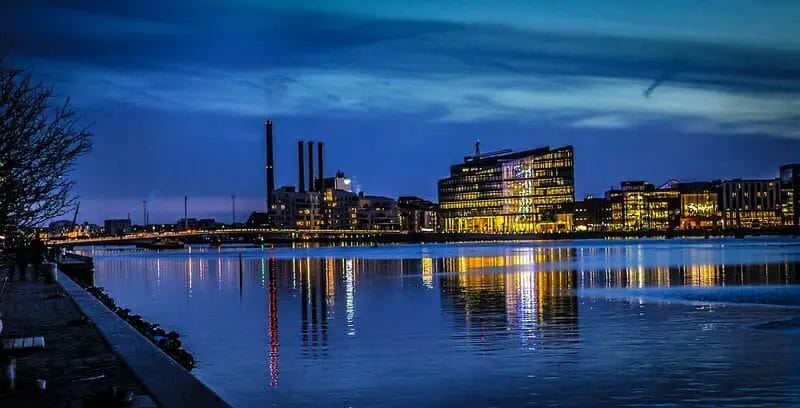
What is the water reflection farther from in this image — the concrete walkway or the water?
the concrete walkway

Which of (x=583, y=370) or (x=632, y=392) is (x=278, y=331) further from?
(x=632, y=392)

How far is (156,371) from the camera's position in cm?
1505

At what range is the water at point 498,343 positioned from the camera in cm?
1933

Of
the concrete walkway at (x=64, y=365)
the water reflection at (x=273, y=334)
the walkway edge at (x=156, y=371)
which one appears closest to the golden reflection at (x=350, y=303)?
the water reflection at (x=273, y=334)

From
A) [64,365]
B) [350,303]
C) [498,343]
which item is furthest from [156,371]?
[350,303]

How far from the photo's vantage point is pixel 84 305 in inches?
1126

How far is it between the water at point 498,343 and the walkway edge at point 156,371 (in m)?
2.30

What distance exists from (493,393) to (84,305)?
47.7 feet

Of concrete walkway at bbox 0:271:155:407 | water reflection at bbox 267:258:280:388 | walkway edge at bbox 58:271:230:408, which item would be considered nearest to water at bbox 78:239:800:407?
water reflection at bbox 267:258:280:388

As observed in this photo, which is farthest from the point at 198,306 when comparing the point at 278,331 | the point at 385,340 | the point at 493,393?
the point at 493,393

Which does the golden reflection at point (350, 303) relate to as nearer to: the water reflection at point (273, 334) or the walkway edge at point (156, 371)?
the water reflection at point (273, 334)

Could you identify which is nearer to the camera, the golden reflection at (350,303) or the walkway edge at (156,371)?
the walkway edge at (156,371)

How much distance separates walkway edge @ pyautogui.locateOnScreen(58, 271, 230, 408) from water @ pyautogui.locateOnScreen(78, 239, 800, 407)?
7.54ft

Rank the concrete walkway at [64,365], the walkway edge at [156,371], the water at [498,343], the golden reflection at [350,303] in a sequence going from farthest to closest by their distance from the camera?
the golden reflection at [350,303] < the water at [498,343] < the concrete walkway at [64,365] < the walkway edge at [156,371]
